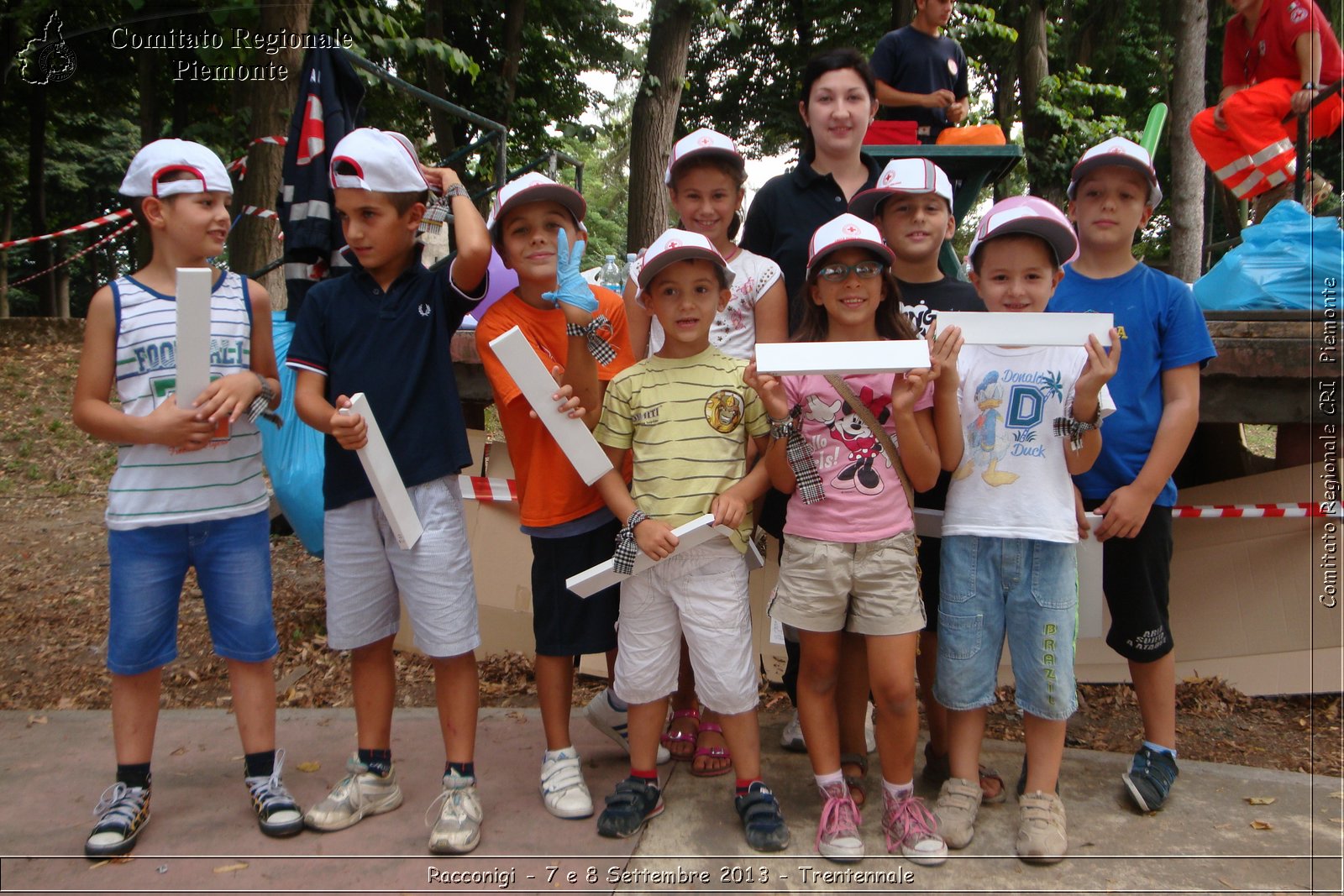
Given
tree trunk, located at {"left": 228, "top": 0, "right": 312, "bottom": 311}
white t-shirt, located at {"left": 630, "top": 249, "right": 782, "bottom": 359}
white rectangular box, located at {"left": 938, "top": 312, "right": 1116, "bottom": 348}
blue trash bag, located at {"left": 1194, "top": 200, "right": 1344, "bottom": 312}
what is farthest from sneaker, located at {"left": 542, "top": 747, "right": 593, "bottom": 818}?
tree trunk, located at {"left": 228, "top": 0, "right": 312, "bottom": 311}

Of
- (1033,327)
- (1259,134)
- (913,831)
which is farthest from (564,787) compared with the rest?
(1259,134)

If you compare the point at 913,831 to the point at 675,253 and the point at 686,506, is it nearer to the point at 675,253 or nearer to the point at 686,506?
the point at 686,506

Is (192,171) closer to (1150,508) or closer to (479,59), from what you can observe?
(1150,508)

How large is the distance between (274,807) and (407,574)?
0.80m

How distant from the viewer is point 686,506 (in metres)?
2.76

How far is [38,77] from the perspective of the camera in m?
14.4

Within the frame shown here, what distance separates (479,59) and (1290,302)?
14.5 metres

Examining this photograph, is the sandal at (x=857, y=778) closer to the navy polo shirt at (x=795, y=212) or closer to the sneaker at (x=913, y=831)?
the sneaker at (x=913, y=831)

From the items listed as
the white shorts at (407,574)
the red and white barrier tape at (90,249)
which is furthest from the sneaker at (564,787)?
the red and white barrier tape at (90,249)

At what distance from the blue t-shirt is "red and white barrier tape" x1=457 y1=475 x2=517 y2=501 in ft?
8.72

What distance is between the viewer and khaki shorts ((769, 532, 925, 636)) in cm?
269

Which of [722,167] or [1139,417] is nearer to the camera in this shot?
[1139,417]

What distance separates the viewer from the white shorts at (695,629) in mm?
2773

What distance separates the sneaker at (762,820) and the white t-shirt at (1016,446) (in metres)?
0.95
